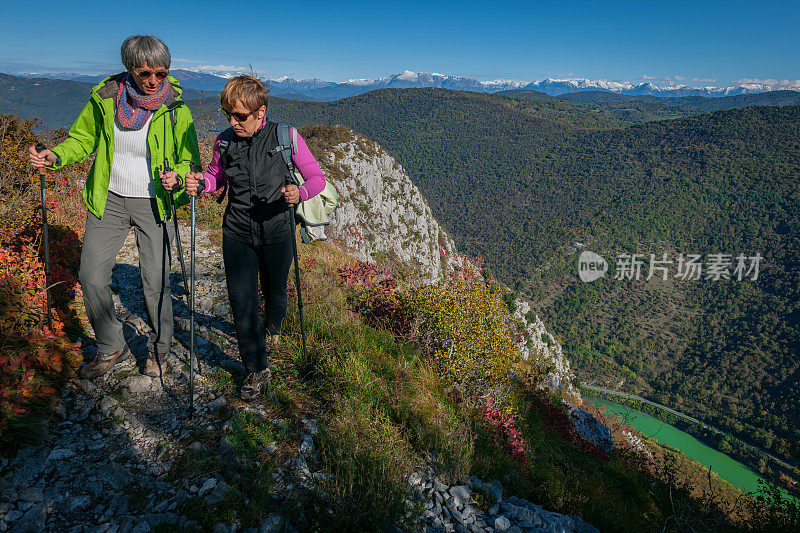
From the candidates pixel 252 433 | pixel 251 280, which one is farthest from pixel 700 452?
pixel 251 280

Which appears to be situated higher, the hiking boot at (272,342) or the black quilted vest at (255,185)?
the black quilted vest at (255,185)

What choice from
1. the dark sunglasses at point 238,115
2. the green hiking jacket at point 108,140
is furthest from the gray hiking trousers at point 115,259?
the dark sunglasses at point 238,115

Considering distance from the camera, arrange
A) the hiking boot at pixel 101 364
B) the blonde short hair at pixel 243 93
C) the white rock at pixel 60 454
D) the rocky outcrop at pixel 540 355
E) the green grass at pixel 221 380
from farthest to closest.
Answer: the rocky outcrop at pixel 540 355, the green grass at pixel 221 380, the hiking boot at pixel 101 364, the blonde short hair at pixel 243 93, the white rock at pixel 60 454

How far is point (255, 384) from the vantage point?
316cm

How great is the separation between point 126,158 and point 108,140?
17cm

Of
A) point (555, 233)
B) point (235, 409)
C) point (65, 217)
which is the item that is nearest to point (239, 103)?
point (235, 409)

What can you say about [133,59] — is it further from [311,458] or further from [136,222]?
[311,458]

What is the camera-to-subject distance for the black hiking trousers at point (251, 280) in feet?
9.49

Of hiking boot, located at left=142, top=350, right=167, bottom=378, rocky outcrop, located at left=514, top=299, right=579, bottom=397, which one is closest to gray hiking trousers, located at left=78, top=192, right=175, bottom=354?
hiking boot, located at left=142, top=350, right=167, bottom=378

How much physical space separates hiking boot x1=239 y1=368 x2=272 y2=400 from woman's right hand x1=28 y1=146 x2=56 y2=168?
86.6 inches

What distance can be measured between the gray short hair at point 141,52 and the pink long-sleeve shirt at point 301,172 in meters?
0.63

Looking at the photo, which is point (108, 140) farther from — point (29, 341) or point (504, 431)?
point (504, 431)

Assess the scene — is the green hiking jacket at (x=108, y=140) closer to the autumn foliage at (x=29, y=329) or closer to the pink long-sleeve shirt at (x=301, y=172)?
the pink long-sleeve shirt at (x=301, y=172)

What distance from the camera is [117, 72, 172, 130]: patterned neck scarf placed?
274 cm
